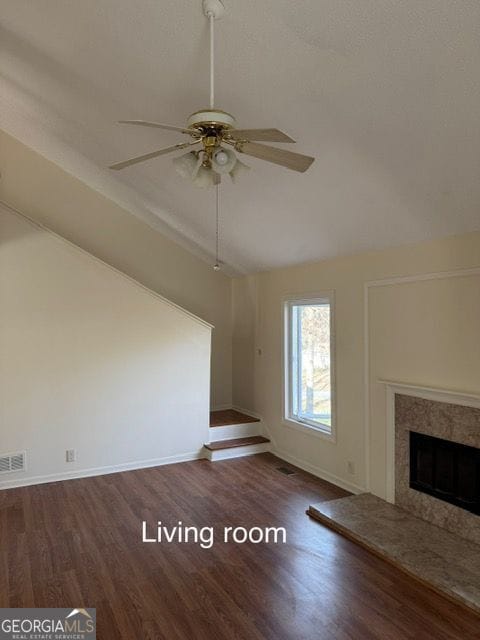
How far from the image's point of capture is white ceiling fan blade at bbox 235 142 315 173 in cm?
205

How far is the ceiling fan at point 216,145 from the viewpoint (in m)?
1.91

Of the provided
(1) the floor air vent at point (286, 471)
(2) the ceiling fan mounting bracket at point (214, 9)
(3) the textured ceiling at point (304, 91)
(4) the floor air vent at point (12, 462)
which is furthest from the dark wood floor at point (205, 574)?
(2) the ceiling fan mounting bracket at point (214, 9)

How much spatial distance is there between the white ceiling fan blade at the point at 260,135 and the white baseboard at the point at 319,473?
342cm

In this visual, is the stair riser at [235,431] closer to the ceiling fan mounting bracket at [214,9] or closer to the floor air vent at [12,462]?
the floor air vent at [12,462]

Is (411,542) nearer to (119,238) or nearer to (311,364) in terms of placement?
(311,364)

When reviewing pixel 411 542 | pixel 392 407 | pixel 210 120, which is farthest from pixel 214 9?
pixel 411 542

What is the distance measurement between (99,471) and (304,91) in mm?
4187

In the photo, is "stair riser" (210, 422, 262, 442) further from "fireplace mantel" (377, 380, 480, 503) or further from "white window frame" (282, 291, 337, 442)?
"fireplace mantel" (377, 380, 480, 503)

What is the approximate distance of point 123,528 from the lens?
3512 millimetres

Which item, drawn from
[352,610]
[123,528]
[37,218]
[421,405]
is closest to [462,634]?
[352,610]

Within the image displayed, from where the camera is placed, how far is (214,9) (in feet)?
7.43

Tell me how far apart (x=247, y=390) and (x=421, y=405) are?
310 cm

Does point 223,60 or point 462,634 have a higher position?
point 223,60

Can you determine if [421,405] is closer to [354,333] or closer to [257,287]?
[354,333]
